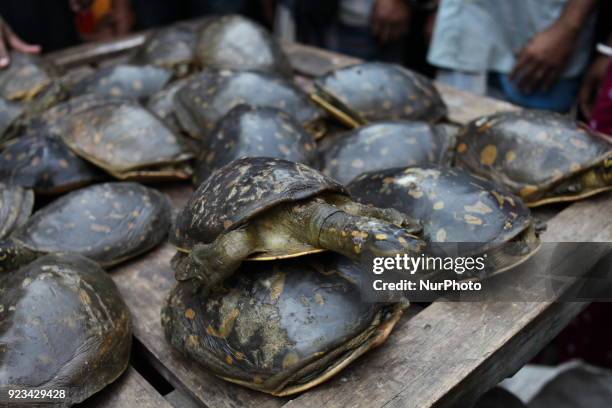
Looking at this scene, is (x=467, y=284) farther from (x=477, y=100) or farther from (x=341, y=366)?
(x=477, y=100)

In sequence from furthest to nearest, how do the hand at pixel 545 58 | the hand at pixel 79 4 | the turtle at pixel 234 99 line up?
the hand at pixel 79 4
the hand at pixel 545 58
the turtle at pixel 234 99

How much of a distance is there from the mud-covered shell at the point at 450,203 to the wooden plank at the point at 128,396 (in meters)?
0.56

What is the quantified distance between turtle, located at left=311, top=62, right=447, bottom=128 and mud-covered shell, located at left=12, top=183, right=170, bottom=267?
0.63m

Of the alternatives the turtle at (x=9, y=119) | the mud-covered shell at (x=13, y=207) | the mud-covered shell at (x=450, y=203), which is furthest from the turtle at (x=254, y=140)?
the turtle at (x=9, y=119)

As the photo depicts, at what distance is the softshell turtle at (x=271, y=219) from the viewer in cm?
101

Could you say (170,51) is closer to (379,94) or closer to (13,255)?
(379,94)

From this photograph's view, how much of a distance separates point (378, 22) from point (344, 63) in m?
0.53

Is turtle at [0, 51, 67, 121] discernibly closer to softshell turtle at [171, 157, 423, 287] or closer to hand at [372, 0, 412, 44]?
softshell turtle at [171, 157, 423, 287]

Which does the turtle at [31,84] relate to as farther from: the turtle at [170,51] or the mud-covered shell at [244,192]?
the mud-covered shell at [244,192]

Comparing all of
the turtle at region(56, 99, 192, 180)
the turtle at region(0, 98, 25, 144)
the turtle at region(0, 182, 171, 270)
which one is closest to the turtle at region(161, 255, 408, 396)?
the turtle at region(0, 182, 171, 270)

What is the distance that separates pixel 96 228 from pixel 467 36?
1.73 meters

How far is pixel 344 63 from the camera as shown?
2432mm

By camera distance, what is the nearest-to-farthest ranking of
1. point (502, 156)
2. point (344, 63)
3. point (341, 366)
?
1. point (341, 366)
2. point (502, 156)
3. point (344, 63)

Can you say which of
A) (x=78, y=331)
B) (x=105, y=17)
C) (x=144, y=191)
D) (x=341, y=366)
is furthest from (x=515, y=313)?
(x=105, y=17)
